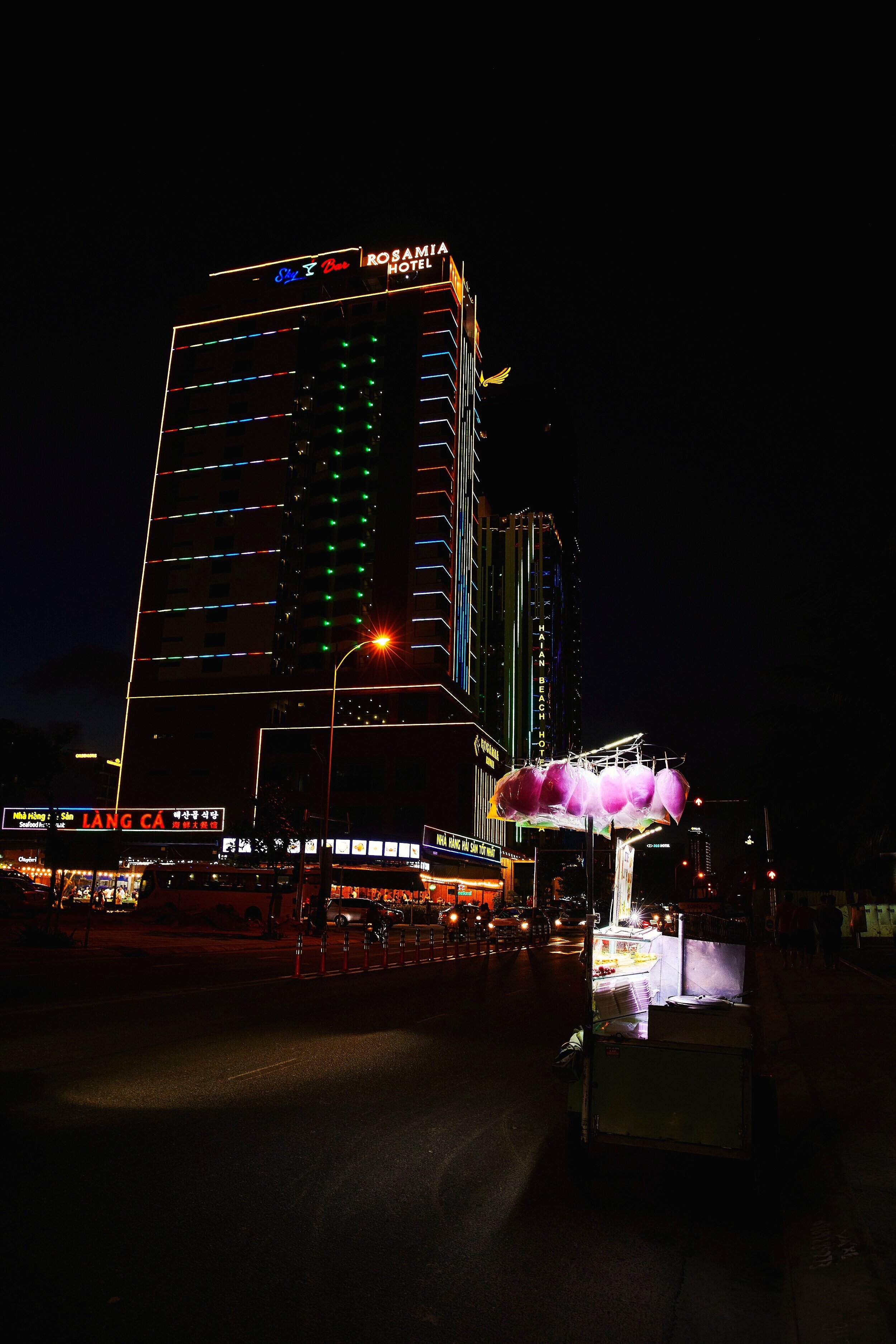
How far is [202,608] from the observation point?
79.8m

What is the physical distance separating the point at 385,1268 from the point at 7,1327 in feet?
5.56

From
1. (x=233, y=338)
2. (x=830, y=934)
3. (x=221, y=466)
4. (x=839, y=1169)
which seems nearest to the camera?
(x=839, y=1169)

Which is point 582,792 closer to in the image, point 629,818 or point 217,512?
point 629,818

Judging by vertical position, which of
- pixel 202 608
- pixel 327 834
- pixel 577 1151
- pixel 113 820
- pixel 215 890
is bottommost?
pixel 577 1151

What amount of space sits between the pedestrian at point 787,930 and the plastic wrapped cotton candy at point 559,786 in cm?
1763

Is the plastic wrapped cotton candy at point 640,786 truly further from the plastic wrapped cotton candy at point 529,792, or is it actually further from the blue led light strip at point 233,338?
the blue led light strip at point 233,338

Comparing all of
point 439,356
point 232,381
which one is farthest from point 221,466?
point 439,356

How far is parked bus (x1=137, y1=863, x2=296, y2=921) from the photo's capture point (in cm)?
4188

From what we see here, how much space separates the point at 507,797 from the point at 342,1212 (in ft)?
15.5

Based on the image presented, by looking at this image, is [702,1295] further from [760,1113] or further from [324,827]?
[324,827]

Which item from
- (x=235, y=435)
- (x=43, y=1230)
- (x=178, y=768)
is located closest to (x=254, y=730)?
(x=178, y=768)

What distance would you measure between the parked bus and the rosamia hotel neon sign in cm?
6490

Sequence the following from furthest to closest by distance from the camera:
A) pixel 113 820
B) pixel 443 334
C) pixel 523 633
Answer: pixel 523 633
pixel 443 334
pixel 113 820

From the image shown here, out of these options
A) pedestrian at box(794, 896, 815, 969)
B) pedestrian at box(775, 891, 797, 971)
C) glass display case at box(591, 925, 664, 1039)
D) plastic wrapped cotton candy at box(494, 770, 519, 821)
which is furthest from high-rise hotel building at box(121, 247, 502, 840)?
plastic wrapped cotton candy at box(494, 770, 519, 821)
